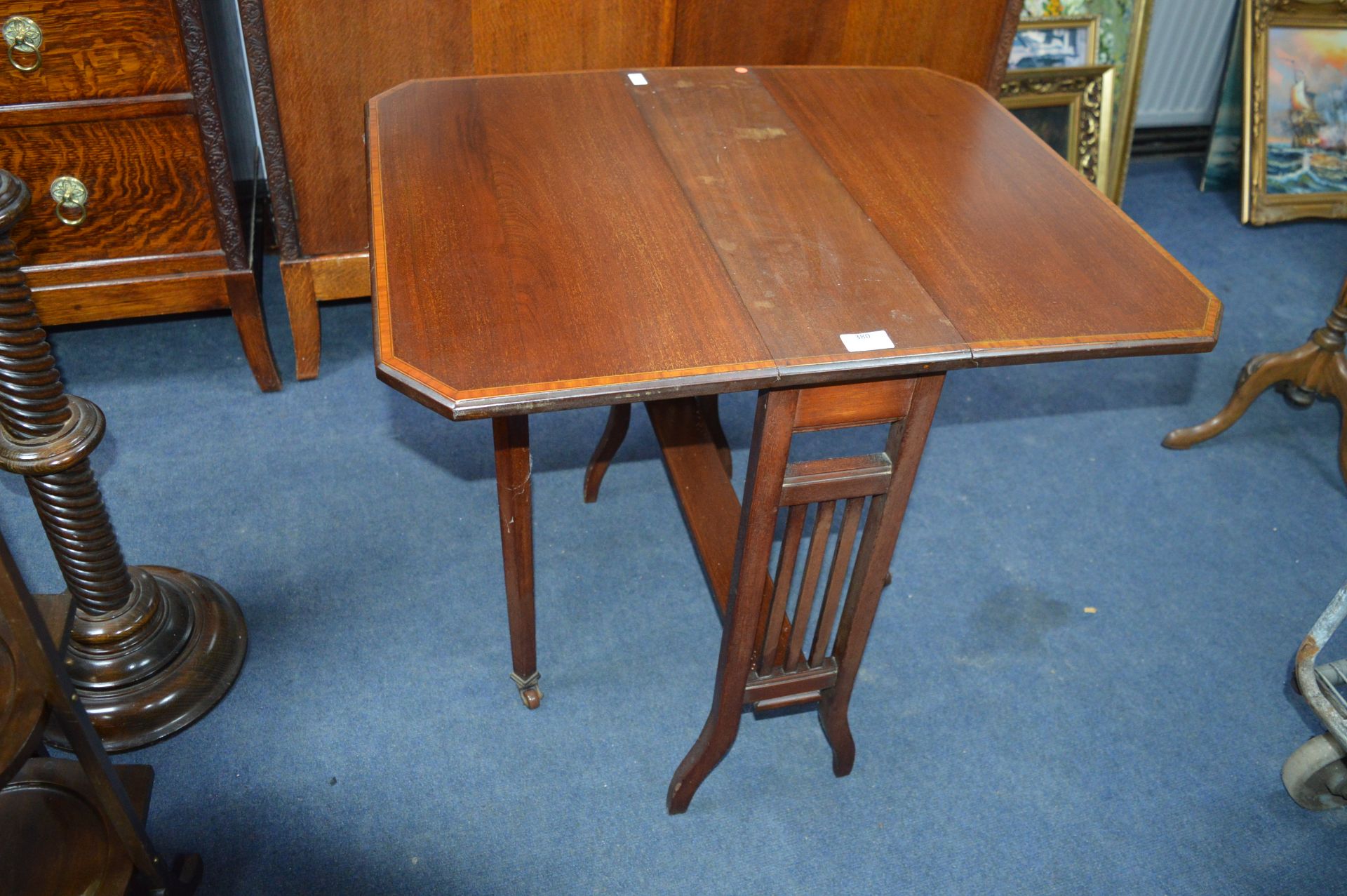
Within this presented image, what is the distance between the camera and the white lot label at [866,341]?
1.38m

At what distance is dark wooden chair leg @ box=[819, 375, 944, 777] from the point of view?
1.50 meters

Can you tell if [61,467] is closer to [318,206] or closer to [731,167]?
[318,206]

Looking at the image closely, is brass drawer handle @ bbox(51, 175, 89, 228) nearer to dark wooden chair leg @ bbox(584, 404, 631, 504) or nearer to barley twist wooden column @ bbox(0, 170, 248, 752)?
barley twist wooden column @ bbox(0, 170, 248, 752)

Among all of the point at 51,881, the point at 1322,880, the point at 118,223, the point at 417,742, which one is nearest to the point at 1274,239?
the point at 1322,880

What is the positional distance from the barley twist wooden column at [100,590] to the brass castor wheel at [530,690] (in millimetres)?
551

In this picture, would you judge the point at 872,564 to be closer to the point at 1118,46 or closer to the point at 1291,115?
the point at 1118,46

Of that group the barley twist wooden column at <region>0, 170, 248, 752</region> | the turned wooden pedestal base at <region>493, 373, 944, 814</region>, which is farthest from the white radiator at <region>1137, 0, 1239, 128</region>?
the barley twist wooden column at <region>0, 170, 248, 752</region>

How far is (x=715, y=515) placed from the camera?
2.12 meters

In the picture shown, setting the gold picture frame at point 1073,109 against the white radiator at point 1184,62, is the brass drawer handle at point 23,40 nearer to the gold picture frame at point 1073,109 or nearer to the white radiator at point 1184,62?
the gold picture frame at point 1073,109

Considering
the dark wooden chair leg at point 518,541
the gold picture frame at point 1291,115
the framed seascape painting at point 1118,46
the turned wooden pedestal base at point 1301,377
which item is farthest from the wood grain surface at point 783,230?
the gold picture frame at point 1291,115

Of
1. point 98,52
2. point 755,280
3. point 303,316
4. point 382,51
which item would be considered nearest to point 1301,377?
point 755,280

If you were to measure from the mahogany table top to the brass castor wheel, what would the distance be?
2.97 feet

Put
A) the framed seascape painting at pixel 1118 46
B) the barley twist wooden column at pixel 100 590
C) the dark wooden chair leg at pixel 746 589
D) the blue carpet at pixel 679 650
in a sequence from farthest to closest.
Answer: the framed seascape painting at pixel 1118 46
the blue carpet at pixel 679 650
the barley twist wooden column at pixel 100 590
the dark wooden chair leg at pixel 746 589

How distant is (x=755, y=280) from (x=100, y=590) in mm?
1327
